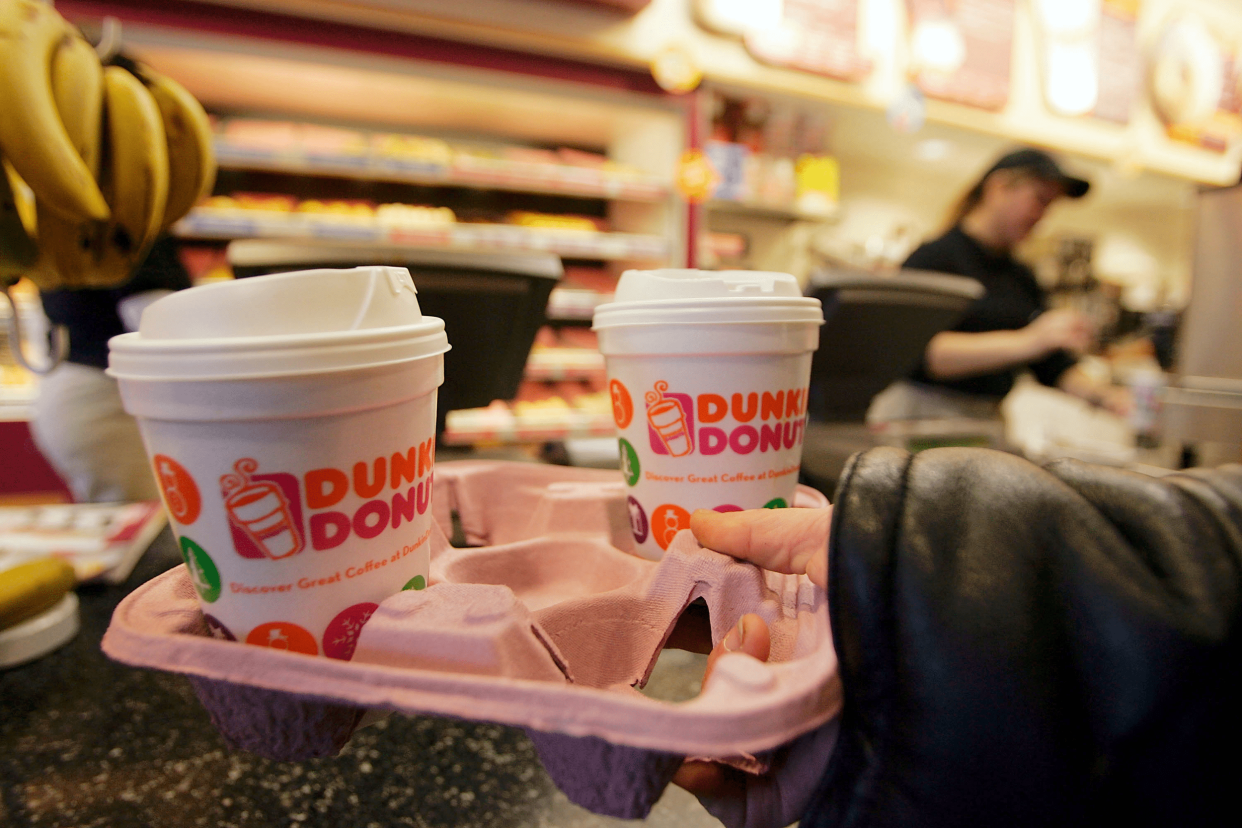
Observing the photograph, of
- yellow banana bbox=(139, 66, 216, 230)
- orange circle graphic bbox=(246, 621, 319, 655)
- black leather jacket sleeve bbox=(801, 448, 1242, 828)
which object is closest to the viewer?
black leather jacket sleeve bbox=(801, 448, 1242, 828)

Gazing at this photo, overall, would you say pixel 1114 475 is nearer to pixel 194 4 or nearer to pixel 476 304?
pixel 476 304

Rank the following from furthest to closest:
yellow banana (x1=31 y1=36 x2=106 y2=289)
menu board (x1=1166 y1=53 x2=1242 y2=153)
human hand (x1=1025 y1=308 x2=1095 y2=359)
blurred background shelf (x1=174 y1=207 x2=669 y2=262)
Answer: menu board (x1=1166 y1=53 x2=1242 y2=153) < blurred background shelf (x1=174 y1=207 x2=669 y2=262) < human hand (x1=1025 y1=308 x2=1095 y2=359) < yellow banana (x1=31 y1=36 x2=106 y2=289)

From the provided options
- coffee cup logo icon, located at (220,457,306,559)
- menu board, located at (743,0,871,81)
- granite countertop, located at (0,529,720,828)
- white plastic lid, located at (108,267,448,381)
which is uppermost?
menu board, located at (743,0,871,81)

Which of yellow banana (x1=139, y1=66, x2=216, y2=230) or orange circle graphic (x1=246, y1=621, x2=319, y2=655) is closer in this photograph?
orange circle graphic (x1=246, y1=621, x2=319, y2=655)

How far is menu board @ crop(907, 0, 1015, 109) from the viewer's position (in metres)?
3.21

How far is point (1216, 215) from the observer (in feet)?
5.74

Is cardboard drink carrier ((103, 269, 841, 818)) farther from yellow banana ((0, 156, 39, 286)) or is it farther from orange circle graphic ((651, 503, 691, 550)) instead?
yellow banana ((0, 156, 39, 286))

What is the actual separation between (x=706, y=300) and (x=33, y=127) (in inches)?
31.1

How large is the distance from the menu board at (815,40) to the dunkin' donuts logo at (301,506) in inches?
118

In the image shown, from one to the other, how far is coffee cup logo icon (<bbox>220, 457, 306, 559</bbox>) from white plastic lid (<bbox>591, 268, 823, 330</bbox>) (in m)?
0.31

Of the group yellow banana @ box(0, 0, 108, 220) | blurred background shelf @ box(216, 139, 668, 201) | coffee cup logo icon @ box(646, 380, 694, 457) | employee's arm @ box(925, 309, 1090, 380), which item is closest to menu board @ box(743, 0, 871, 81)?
blurred background shelf @ box(216, 139, 668, 201)

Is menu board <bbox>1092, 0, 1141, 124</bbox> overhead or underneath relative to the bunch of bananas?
overhead

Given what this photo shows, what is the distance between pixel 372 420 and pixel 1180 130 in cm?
606

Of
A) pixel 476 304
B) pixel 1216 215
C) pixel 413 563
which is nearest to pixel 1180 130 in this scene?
pixel 1216 215
